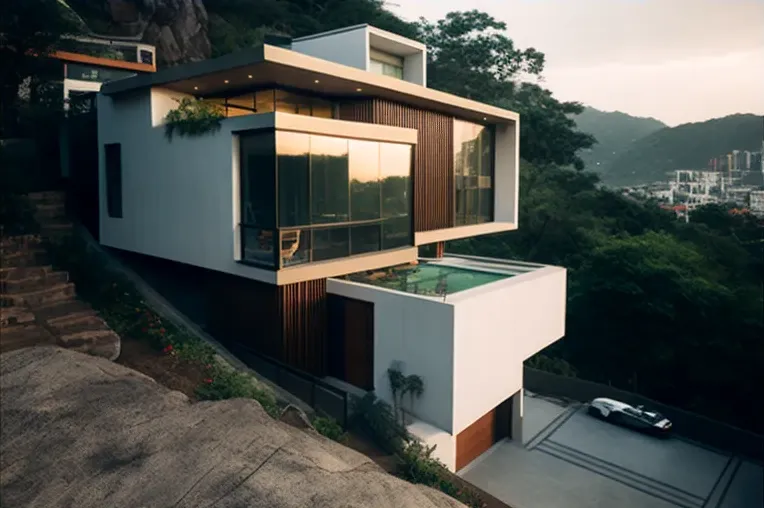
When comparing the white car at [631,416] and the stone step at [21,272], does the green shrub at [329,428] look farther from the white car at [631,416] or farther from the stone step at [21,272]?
the white car at [631,416]

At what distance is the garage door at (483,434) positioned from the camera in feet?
41.3

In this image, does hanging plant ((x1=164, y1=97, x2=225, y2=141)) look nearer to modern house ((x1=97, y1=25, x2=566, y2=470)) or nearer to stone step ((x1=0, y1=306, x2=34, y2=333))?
modern house ((x1=97, y1=25, x2=566, y2=470))

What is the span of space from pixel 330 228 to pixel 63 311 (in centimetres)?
547

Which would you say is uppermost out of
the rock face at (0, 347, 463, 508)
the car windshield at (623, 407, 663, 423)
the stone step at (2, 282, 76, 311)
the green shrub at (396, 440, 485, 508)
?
the stone step at (2, 282, 76, 311)

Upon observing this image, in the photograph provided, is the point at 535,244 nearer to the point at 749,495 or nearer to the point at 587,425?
the point at 587,425

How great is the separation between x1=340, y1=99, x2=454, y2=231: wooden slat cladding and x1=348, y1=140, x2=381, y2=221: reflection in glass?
1.76 metres

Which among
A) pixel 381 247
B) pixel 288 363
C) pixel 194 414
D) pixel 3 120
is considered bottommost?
pixel 288 363

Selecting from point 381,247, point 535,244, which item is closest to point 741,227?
point 535,244

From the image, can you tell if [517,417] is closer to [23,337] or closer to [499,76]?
[23,337]

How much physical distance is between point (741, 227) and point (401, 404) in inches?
1284

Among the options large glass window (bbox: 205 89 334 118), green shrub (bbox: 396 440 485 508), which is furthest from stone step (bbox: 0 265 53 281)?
green shrub (bbox: 396 440 485 508)

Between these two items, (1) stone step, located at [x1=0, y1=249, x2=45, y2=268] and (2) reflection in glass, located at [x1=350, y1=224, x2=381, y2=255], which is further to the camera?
(1) stone step, located at [x1=0, y1=249, x2=45, y2=268]

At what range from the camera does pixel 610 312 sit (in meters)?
25.7

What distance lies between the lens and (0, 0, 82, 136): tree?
14.8m
